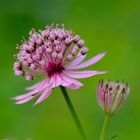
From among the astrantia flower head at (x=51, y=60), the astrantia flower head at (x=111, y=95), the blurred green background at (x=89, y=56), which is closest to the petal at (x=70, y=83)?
the astrantia flower head at (x=51, y=60)

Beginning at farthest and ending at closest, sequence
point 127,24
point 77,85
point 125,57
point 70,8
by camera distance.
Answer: point 70,8 → point 127,24 → point 125,57 → point 77,85

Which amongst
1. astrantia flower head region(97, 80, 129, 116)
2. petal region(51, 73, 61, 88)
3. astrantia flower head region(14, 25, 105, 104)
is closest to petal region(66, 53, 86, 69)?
astrantia flower head region(14, 25, 105, 104)

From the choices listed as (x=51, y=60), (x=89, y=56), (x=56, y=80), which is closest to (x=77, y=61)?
(x=51, y=60)

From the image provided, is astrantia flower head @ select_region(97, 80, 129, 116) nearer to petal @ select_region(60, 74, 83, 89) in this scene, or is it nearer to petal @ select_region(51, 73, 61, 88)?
petal @ select_region(60, 74, 83, 89)

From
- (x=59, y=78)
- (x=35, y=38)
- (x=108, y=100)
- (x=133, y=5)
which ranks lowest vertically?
(x=108, y=100)

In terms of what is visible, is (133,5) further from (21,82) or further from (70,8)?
(21,82)

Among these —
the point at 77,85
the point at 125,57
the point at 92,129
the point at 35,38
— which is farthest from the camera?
the point at 125,57

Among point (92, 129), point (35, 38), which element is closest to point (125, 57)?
point (92, 129)
